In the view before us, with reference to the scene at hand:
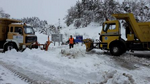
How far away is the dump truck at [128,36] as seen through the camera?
10242mm

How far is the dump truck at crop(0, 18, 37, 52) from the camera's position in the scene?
452 inches

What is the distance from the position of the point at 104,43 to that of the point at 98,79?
6.07 m

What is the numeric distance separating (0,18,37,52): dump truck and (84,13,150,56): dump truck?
594 cm

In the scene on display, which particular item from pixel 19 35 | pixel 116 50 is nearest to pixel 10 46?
pixel 19 35

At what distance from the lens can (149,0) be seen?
93.0 ft

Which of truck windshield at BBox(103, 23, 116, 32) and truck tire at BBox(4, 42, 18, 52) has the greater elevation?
truck windshield at BBox(103, 23, 116, 32)

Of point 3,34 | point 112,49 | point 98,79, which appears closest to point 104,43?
point 112,49

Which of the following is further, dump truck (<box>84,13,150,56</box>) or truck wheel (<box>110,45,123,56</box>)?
truck wheel (<box>110,45,123,56</box>)

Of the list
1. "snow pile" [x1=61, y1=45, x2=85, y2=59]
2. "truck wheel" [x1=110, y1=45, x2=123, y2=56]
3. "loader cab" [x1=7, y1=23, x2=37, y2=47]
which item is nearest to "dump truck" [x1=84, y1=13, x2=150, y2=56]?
"truck wheel" [x1=110, y1=45, x2=123, y2=56]

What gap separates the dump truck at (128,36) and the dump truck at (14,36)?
5945 millimetres

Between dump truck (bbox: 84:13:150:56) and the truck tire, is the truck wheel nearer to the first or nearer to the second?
dump truck (bbox: 84:13:150:56)

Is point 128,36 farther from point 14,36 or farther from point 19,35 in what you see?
point 14,36

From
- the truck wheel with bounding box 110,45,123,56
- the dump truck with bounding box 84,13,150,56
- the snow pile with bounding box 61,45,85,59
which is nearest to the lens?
the snow pile with bounding box 61,45,85,59

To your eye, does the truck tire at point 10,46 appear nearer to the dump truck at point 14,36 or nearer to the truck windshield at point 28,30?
the dump truck at point 14,36
